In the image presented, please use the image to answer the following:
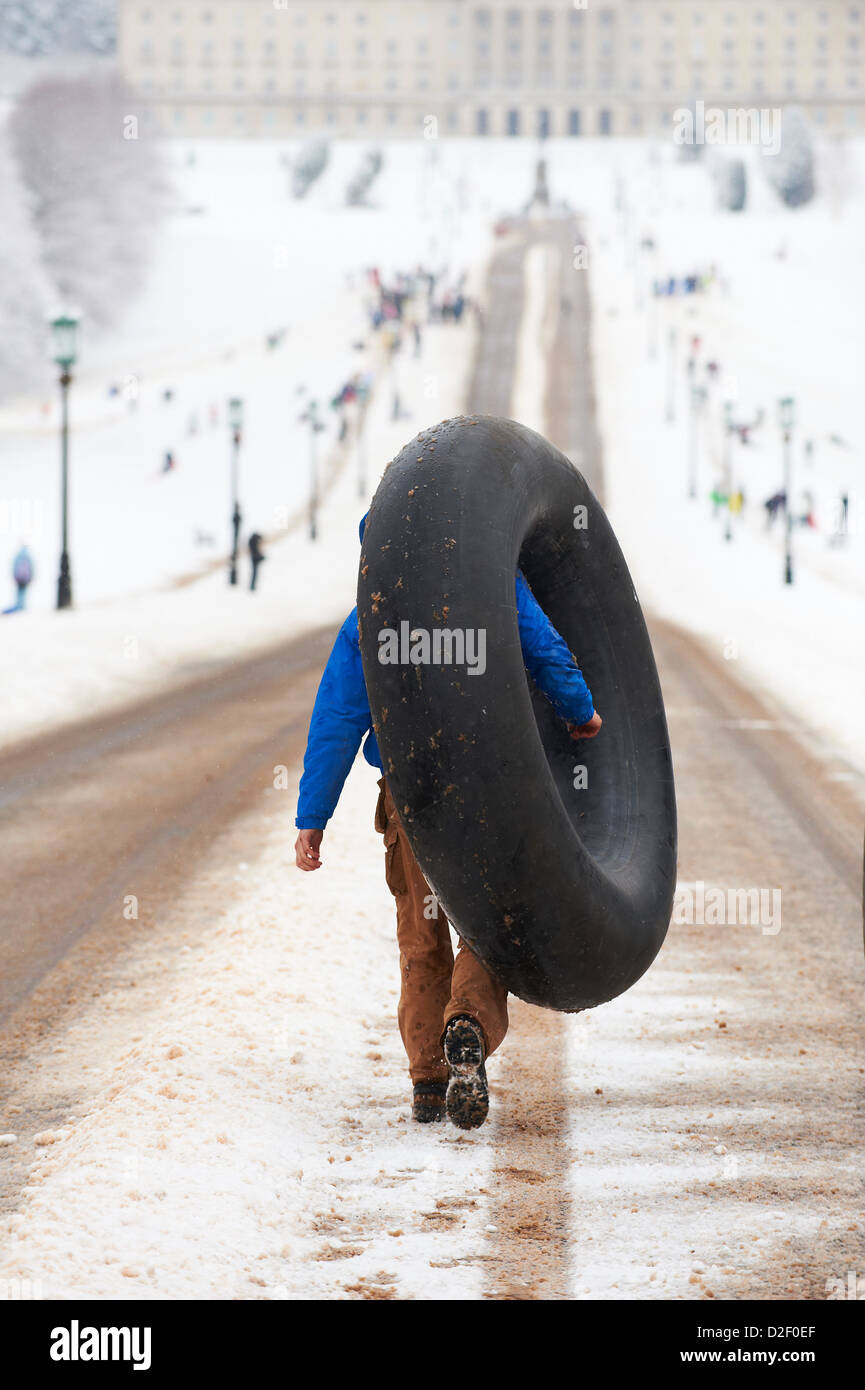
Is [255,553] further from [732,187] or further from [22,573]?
[732,187]

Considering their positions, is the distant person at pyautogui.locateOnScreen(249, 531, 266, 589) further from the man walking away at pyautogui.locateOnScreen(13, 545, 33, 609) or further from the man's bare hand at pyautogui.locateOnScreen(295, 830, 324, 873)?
the man's bare hand at pyautogui.locateOnScreen(295, 830, 324, 873)

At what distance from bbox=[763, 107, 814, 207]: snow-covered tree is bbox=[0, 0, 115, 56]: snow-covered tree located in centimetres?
6965

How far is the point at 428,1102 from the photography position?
479 centimetres

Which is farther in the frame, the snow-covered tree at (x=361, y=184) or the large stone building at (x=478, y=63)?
the large stone building at (x=478, y=63)

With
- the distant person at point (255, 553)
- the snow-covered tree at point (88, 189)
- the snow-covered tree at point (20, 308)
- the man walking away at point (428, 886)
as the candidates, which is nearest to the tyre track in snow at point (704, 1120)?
the man walking away at point (428, 886)

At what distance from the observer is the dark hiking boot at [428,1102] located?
4.78 metres

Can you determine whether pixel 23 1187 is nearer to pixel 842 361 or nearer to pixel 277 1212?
pixel 277 1212

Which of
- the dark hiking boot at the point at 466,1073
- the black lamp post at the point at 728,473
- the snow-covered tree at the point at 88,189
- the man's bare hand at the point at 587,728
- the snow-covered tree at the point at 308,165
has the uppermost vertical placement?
the snow-covered tree at the point at 308,165

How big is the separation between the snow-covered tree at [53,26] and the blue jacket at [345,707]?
158611 mm

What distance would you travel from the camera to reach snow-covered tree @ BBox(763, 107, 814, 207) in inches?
4518

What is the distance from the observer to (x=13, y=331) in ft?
210

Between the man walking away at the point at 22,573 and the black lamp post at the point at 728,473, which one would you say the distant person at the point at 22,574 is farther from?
the black lamp post at the point at 728,473

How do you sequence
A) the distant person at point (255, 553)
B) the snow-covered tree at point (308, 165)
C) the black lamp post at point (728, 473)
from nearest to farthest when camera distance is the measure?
1. the distant person at point (255, 553)
2. the black lamp post at point (728, 473)
3. the snow-covered tree at point (308, 165)

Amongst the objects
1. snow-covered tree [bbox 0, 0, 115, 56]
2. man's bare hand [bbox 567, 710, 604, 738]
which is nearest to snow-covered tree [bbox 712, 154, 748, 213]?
snow-covered tree [bbox 0, 0, 115, 56]
